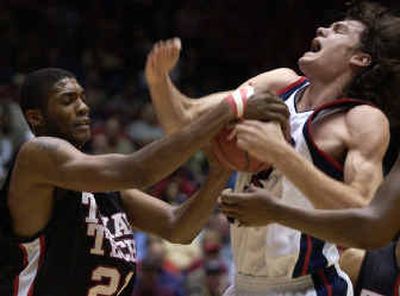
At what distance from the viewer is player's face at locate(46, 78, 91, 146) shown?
4289 millimetres

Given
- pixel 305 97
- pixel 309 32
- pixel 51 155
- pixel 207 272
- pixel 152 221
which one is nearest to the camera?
pixel 51 155

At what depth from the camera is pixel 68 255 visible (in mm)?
4285

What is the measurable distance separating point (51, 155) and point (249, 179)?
792 millimetres

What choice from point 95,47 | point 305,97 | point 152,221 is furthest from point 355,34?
point 95,47

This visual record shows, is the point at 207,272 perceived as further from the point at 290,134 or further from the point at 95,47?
the point at 95,47

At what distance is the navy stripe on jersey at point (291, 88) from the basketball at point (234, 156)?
0.52 m

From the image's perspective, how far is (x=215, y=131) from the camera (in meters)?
3.77

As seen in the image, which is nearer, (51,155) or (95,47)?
(51,155)

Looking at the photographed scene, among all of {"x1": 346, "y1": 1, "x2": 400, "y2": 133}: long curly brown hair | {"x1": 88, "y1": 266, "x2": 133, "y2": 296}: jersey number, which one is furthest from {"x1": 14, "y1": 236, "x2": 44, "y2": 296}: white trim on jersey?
{"x1": 346, "y1": 1, "x2": 400, "y2": 133}: long curly brown hair

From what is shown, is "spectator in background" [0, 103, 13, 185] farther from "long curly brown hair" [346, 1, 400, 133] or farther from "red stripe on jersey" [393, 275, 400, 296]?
"long curly brown hair" [346, 1, 400, 133]

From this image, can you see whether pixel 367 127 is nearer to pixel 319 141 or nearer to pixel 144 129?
pixel 319 141


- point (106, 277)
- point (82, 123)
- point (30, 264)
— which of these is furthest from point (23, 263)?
point (82, 123)

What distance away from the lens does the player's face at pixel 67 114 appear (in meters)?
4.29

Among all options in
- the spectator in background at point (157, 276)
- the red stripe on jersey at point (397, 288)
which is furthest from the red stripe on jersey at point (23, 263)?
the spectator in background at point (157, 276)
